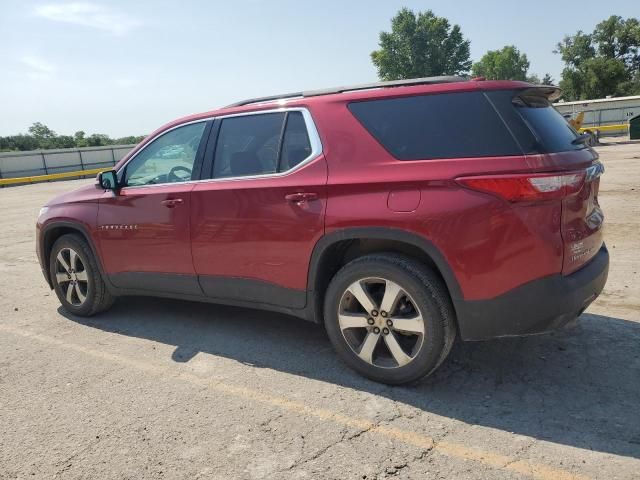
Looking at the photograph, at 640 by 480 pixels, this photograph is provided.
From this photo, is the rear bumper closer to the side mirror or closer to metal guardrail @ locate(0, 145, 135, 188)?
the side mirror

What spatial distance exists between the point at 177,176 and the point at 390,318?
2.16m

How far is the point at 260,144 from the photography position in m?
3.91

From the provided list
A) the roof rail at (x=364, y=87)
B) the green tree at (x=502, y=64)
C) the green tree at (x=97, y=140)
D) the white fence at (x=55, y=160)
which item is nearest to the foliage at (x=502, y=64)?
the green tree at (x=502, y=64)

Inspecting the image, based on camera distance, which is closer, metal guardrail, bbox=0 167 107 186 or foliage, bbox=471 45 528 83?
metal guardrail, bbox=0 167 107 186

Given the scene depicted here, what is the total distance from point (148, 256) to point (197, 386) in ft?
4.53

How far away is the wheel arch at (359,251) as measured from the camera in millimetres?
3082

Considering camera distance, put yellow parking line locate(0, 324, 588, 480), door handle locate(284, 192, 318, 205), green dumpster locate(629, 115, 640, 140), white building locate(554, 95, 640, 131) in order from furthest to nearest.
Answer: white building locate(554, 95, 640, 131) < green dumpster locate(629, 115, 640, 140) < door handle locate(284, 192, 318, 205) < yellow parking line locate(0, 324, 588, 480)

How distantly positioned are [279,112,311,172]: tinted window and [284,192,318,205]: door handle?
0.23 meters

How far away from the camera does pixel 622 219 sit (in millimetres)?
8195

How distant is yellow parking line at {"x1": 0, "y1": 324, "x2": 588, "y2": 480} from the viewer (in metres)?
2.51

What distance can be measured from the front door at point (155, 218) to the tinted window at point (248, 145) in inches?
10.2

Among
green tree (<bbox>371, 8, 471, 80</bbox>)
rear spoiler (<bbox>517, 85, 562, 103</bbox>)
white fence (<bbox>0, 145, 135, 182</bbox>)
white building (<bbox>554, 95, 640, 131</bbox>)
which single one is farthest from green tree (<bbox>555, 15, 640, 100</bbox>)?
rear spoiler (<bbox>517, 85, 562, 103</bbox>)

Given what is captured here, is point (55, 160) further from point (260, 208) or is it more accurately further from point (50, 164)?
point (260, 208)

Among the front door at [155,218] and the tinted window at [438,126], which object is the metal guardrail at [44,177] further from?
the tinted window at [438,126]
